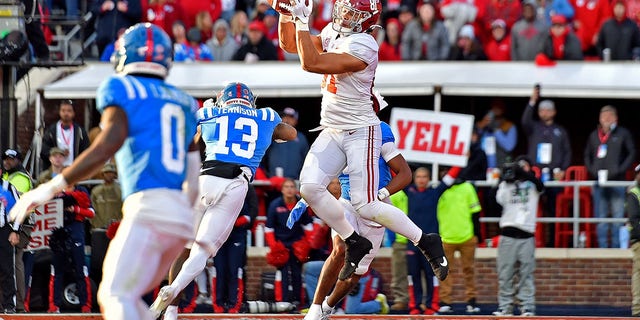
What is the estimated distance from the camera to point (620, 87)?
1716cm

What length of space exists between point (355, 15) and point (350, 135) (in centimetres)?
88

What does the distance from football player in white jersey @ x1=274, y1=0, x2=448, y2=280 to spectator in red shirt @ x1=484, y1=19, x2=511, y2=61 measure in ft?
28.8

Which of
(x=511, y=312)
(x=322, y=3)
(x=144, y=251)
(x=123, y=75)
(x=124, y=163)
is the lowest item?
(x=511, y=312)

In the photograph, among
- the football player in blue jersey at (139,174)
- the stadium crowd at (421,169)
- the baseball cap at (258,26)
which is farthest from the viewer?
the baseball cap at (258,26)

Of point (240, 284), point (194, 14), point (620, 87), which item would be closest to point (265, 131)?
point (240, 284)

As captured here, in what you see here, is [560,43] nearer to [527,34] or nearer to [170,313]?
[527,34]

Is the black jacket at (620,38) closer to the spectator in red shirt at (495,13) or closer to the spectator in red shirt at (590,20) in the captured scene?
the spectator in red shirt at (590,20)

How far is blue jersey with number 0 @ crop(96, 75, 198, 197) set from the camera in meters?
7.20

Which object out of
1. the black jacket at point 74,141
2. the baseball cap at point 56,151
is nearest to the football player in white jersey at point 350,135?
the baseball cap at point 56,151

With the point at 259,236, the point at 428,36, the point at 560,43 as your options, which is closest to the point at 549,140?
the point at 560,43

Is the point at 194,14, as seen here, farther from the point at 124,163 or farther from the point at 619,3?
the point at 124,163

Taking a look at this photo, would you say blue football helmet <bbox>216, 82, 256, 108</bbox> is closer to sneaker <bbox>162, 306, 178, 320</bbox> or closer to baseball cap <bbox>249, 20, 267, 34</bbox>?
sneaker <bbox>162, 306, 178, 320</bbox>

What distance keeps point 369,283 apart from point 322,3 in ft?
18.7

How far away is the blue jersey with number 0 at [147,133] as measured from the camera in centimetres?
720
